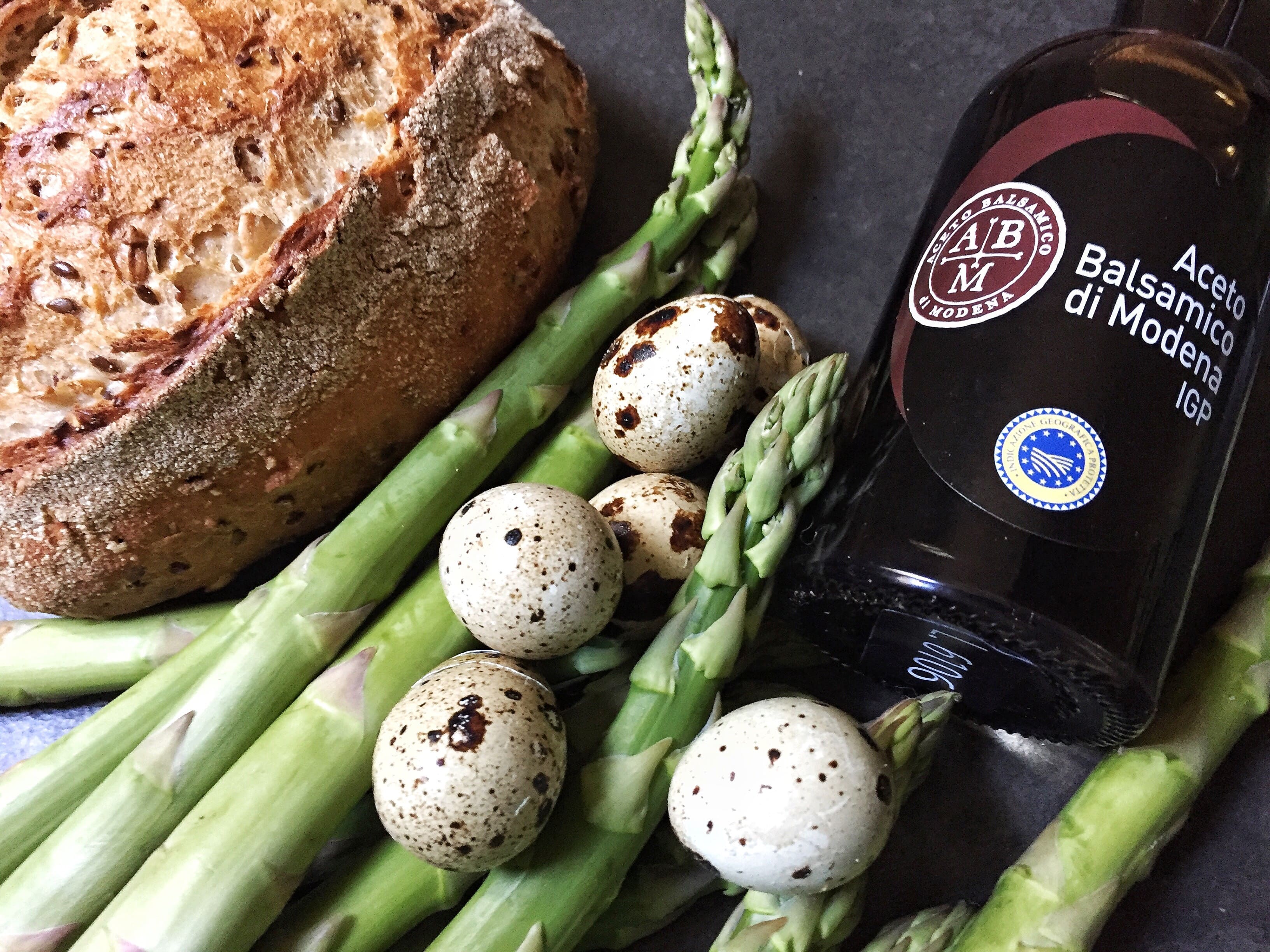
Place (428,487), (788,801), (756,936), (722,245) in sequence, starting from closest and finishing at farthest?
(788,801) → (756,936) → (428,487) → (722,245)

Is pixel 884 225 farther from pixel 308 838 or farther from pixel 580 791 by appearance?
pixel 308 838

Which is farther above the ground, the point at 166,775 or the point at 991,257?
the point at 991,257

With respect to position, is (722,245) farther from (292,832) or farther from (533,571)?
(292,832)

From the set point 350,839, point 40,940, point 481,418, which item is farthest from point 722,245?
point 40,940

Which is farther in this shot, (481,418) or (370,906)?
(481,418)

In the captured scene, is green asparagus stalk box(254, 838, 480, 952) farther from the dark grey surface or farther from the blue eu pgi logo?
the blue eu pgi logo

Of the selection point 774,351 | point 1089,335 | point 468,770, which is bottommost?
point 468,770

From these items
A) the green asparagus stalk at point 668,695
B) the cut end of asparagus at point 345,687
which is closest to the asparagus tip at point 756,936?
the green asparagus stalk at point 668,695
